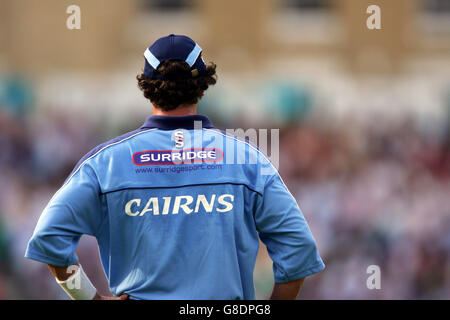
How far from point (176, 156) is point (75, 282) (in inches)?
22.1

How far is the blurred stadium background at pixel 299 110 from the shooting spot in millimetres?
8047

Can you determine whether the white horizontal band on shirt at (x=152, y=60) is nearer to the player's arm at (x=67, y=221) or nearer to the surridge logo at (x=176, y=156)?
the surridge logo at (x=176, y=156)

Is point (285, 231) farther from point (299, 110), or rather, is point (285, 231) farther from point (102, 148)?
point (299, 110)

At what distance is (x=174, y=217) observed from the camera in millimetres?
2416

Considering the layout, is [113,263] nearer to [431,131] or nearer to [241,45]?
[431,131]

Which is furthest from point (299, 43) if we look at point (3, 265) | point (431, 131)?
point (3, 265)

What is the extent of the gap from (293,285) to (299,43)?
14.2m

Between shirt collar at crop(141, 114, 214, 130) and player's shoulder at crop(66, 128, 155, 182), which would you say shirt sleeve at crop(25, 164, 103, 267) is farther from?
shirt collar at crop(141, 114, 214, 130)

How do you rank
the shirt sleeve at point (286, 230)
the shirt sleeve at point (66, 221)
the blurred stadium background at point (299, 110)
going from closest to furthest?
the shirt sleeve at point (66, 221)
the shirt sleeve at point (286, 230)
the blurred stadium background at point (299, 110)

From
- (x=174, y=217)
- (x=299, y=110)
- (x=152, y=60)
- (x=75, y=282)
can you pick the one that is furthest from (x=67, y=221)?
(x=299, y=110)

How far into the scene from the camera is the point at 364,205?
8.51m

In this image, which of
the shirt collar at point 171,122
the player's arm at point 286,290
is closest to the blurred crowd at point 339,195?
the player's arm at point 286,290

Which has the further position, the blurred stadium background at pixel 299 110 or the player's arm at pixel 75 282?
the blurred stadium background at pixel 299 110

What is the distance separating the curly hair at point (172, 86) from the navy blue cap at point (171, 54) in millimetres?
14
